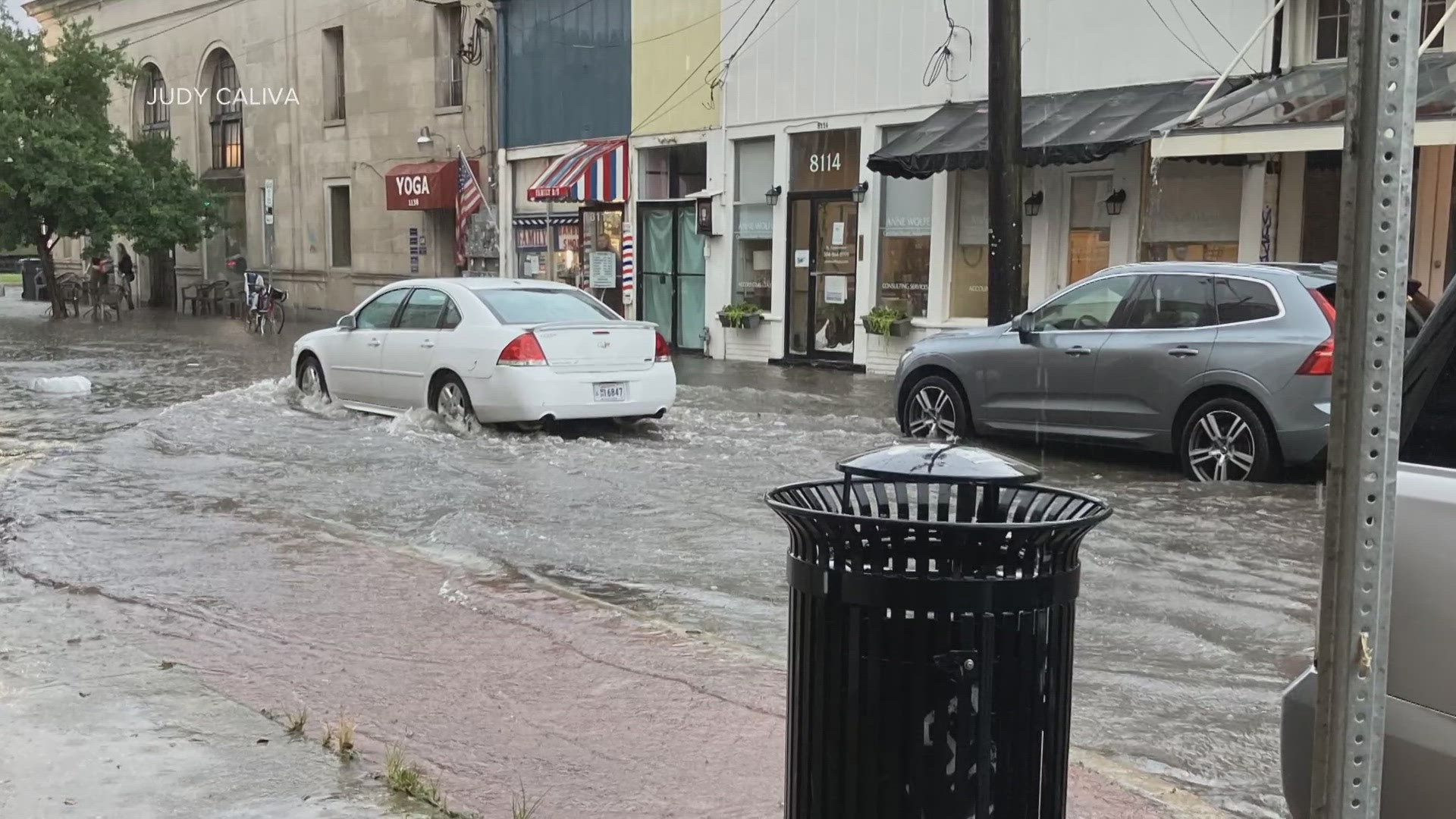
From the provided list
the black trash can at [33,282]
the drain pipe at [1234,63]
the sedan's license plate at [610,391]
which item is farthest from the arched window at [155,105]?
the drain pipe at [1234,63]

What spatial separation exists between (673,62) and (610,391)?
11452 mm

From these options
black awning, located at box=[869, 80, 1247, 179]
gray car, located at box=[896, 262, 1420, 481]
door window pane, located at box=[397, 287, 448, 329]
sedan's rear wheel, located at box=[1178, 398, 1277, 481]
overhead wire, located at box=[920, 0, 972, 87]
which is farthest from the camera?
overhead wire, located at box=[920, 0, 972, 87]

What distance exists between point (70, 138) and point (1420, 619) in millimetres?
35575

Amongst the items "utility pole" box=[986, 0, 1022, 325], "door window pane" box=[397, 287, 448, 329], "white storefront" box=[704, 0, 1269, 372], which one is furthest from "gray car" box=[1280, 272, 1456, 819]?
"white storefront" box=[704, 0, 1269, 372]

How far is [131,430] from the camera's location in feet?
41.4

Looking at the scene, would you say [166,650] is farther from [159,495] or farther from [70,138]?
[70,138]

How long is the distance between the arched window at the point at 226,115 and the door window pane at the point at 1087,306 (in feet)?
103

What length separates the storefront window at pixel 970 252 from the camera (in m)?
17.8

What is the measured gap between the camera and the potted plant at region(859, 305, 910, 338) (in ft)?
60.6

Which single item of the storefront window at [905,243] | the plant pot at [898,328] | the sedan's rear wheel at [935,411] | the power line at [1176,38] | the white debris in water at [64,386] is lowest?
the white debris in water at [64,386]

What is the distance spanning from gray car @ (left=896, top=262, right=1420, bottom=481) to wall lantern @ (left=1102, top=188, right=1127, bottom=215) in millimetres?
5000

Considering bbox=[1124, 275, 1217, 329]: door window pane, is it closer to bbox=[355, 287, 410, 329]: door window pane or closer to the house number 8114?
bbox=[355, 287, 410, 329]: door window pane

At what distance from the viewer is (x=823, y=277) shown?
2003cm

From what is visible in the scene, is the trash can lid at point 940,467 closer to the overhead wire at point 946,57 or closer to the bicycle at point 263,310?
the overhead wire at point 946,57
